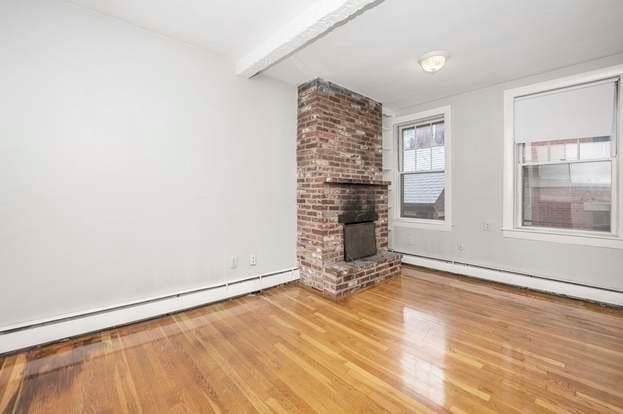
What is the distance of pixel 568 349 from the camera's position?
2150mm

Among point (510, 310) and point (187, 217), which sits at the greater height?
point (187, 217)

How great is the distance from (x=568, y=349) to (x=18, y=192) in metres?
4.33

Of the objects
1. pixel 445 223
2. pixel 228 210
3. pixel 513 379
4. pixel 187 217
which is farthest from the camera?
pixel 445 223

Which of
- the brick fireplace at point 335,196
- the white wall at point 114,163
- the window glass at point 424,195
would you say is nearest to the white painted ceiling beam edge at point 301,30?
the white wall at point 114,163

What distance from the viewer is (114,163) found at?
7.93 ft

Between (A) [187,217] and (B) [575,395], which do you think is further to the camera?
(A) [187,217]

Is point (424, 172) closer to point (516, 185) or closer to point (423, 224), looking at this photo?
point (423, 224)

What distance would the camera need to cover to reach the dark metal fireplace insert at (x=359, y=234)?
12.3 feet

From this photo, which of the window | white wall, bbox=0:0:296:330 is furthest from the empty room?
the window

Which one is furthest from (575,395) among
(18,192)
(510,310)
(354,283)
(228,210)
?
(18,192)

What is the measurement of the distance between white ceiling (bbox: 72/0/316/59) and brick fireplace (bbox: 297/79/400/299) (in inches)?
46.8

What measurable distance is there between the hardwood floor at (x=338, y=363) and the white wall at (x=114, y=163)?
51 cm

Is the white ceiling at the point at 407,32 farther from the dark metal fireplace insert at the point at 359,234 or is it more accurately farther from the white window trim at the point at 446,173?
the dark metal fireplace insert at the point at 359,234

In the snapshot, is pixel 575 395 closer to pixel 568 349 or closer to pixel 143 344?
pixel 568 349
